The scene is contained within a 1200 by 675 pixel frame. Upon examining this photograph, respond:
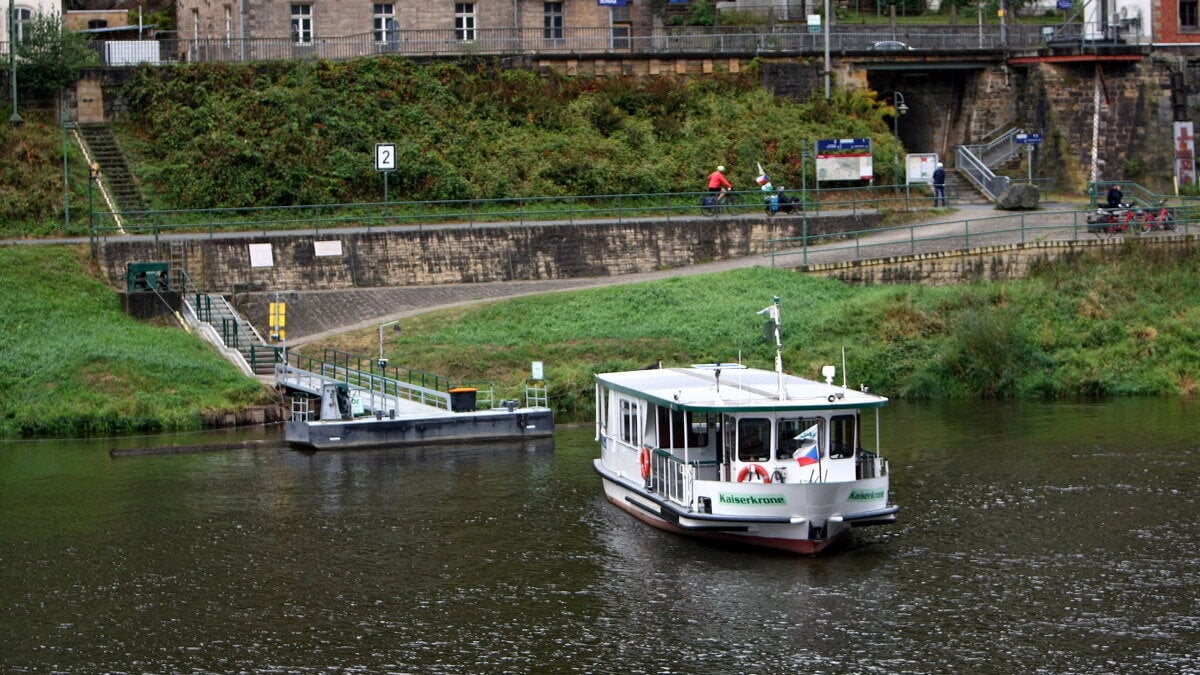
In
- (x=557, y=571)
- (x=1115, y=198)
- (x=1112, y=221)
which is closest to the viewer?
(x=557, y=571)

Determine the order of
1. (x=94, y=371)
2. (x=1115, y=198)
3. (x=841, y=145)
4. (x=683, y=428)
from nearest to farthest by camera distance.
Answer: (x=683, y=428)
(x=94, y=371)
(x=1115, y=198)
(x=841, y=145)

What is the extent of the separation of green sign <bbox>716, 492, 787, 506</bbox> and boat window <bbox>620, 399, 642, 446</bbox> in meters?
3.59

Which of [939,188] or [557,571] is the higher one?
[939,188]

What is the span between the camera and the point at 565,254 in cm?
5488

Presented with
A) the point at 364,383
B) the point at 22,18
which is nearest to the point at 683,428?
the point at 364,383

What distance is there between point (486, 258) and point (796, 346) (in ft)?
35.0

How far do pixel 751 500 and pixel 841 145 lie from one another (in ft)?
103

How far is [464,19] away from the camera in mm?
66000

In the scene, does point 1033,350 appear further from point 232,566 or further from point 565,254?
point 232,566

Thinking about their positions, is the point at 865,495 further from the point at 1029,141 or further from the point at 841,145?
the point at 1029,141

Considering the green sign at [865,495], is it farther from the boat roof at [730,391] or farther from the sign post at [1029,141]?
the sign post at [1029,141]

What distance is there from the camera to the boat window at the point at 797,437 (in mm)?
29550

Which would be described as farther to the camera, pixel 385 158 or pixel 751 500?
pixel 385 158

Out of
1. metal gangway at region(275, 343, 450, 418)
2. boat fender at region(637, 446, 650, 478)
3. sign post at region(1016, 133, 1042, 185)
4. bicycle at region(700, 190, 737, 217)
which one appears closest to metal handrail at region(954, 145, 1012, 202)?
sign post at region(1016, 133, 1042, 185)
